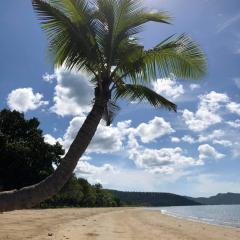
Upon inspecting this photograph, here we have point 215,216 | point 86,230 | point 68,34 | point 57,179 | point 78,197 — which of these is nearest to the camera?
point 57,179

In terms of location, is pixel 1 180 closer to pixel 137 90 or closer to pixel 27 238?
pixel 27 238

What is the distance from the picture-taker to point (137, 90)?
959cm

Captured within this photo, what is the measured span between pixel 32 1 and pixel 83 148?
9.49 feet

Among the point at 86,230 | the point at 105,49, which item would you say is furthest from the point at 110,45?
the point at 86,230

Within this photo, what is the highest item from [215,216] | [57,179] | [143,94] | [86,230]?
[215,216]

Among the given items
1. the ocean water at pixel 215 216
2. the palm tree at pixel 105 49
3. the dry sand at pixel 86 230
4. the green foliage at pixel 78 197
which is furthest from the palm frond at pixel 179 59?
the green foliage at pixel 78 197

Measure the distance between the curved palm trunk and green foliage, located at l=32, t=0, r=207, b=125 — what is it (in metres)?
0.64

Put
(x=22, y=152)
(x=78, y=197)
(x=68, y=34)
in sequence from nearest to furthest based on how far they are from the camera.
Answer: (x=68, y=34), (x=22, y=152), (x=78, y=197)

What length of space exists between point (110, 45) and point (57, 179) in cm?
298

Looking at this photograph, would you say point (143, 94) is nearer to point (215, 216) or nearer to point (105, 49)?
point (105, 49)

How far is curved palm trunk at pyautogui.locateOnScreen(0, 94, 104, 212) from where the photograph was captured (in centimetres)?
623

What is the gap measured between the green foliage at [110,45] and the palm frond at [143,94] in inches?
13.7

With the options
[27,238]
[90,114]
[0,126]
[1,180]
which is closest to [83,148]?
[90,114]

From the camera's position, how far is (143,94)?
385 inches
